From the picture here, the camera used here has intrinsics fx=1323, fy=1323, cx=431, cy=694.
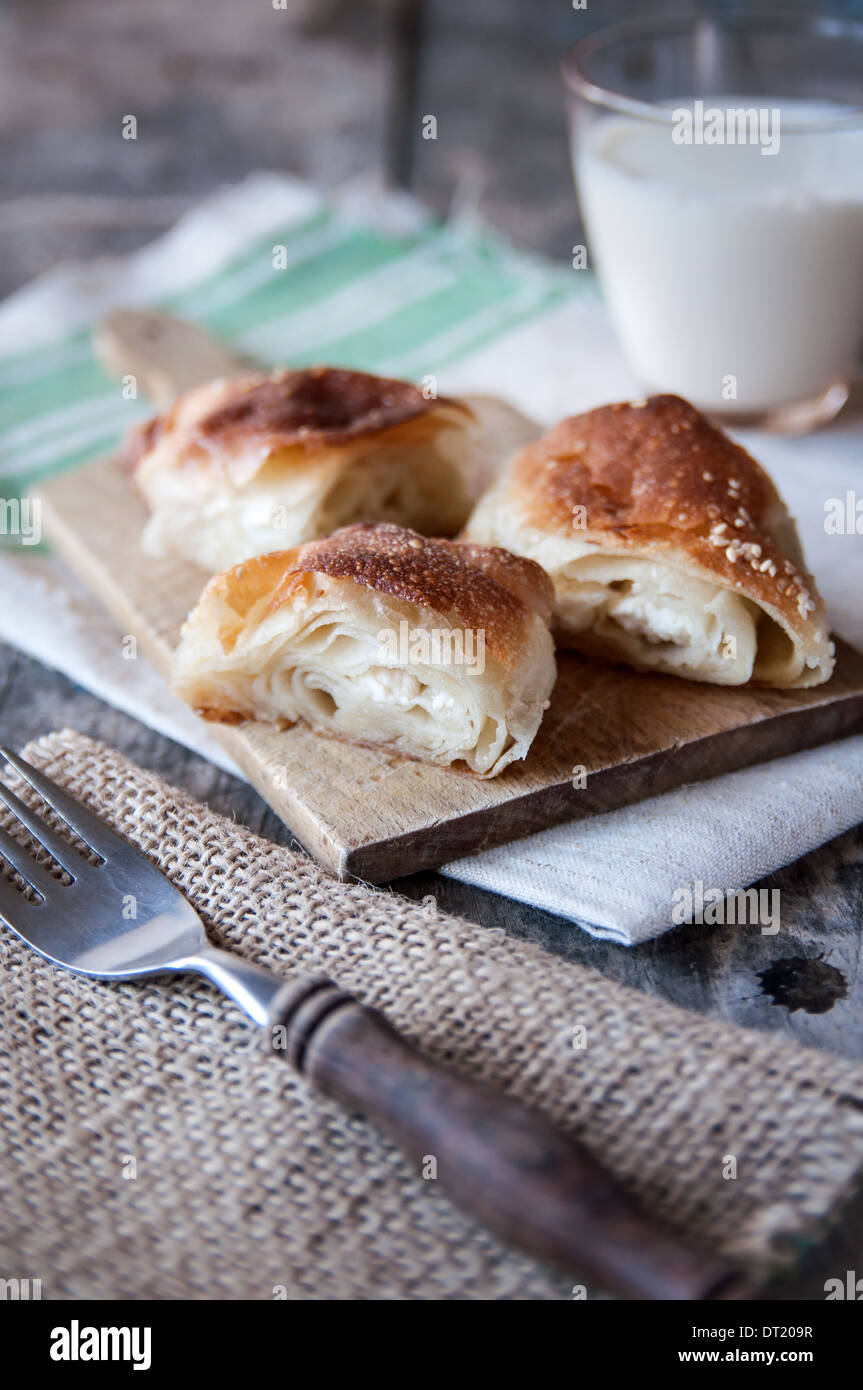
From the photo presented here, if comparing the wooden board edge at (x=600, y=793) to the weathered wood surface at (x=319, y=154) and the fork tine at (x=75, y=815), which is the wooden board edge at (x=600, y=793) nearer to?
the weathered wood surface at (x=319, y=154)

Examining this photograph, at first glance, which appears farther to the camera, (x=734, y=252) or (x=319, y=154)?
(x=319, y=154)

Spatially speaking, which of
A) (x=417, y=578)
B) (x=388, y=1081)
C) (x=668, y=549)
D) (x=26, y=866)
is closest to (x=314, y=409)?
(x=417, y=578)

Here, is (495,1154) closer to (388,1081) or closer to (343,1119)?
(388,1081)

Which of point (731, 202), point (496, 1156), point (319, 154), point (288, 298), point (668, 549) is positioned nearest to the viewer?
point (496, 1156)

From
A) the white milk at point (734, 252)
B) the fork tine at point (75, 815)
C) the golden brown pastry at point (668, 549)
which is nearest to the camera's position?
the fork tine at point (75, 815)

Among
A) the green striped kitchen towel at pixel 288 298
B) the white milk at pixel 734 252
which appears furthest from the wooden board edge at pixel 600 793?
the green striped kitchen towel at pixel 288 298
